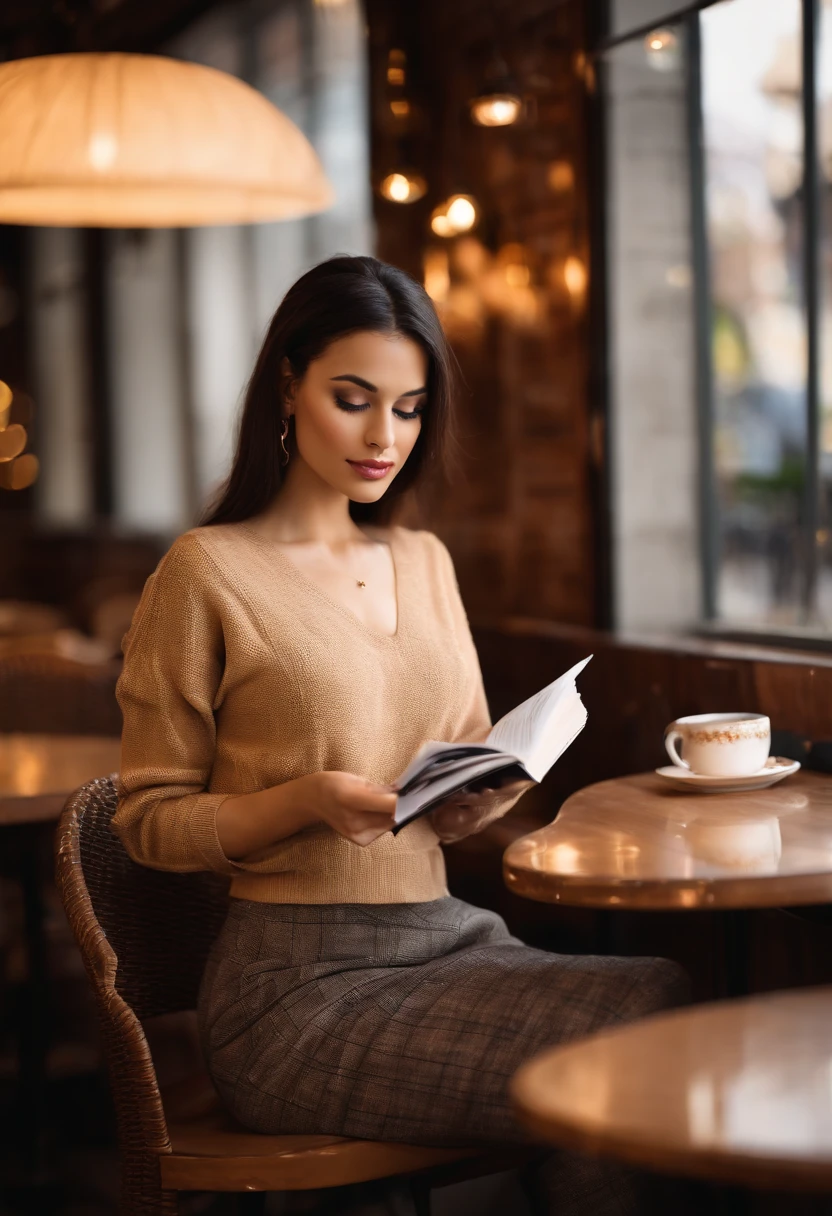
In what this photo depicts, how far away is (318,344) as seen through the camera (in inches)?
74.9

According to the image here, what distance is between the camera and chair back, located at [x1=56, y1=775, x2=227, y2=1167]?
1.73 metres

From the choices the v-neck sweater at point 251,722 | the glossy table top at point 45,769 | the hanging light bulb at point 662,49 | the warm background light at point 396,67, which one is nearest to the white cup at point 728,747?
the v-neck sweater at point 251,722

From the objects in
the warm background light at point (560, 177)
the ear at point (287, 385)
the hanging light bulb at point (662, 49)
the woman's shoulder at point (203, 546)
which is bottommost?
the woman's shoulder at point (203, 546)

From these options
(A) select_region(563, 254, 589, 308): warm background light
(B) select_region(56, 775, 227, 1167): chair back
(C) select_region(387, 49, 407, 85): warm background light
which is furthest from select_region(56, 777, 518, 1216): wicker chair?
(C) select_region(387, 49, 407, 85): warm background light

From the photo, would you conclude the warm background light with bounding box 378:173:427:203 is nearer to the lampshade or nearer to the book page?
the lampshade

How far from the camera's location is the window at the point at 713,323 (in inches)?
141

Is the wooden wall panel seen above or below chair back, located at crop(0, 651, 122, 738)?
above

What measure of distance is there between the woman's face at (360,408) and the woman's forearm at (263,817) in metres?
0.42

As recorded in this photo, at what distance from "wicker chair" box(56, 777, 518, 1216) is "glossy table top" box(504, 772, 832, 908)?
39 cm

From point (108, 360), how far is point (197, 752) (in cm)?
728

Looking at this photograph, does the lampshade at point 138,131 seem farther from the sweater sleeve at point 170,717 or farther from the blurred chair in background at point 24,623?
the blurred chair in background at point 24,623

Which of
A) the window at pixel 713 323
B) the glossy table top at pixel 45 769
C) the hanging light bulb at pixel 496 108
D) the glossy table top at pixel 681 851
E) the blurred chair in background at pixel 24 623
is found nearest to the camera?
the glossy table top at pixel 681 851

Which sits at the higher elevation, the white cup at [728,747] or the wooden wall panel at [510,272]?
the wooden wall panel at [510,272]

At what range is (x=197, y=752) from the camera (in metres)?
1.85
